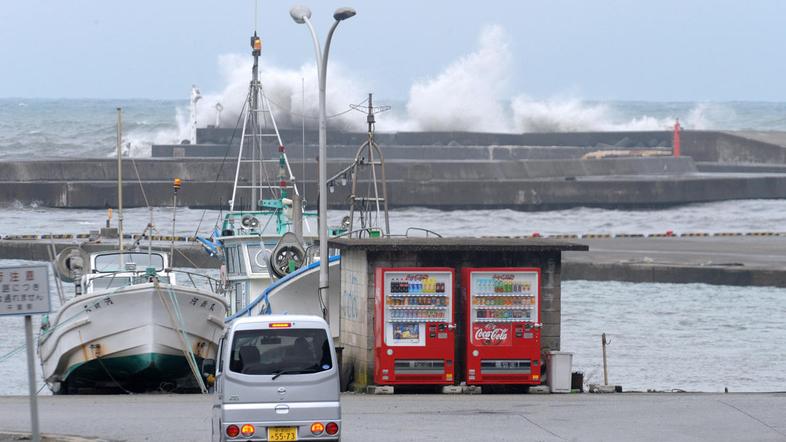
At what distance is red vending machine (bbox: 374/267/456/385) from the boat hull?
4.05 m

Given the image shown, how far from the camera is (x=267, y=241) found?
2433 cm

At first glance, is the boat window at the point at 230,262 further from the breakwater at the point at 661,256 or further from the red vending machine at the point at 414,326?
the breakwater at the point at 661,256

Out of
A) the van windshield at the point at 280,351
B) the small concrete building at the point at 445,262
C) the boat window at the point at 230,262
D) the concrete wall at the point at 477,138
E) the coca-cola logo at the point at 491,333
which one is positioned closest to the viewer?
the van windshield at the point at 280,351

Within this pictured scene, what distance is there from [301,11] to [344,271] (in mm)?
4120

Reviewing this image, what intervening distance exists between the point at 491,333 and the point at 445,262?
1.12 metres

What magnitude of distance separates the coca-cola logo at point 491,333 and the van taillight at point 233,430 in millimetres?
6592

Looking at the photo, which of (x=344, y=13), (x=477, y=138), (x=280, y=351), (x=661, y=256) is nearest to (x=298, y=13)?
(x=344, y=13)

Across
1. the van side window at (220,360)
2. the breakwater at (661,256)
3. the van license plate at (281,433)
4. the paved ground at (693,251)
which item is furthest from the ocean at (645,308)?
the van license plate at (281,433)

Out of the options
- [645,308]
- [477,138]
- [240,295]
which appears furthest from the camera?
[477,138]

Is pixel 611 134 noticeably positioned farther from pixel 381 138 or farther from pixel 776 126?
pixel 776 126

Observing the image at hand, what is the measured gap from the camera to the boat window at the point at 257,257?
2414cm

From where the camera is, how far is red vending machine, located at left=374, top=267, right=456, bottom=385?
17719mm

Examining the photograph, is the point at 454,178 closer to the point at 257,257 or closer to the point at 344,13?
the point at 257,257

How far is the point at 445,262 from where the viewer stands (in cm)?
1823
